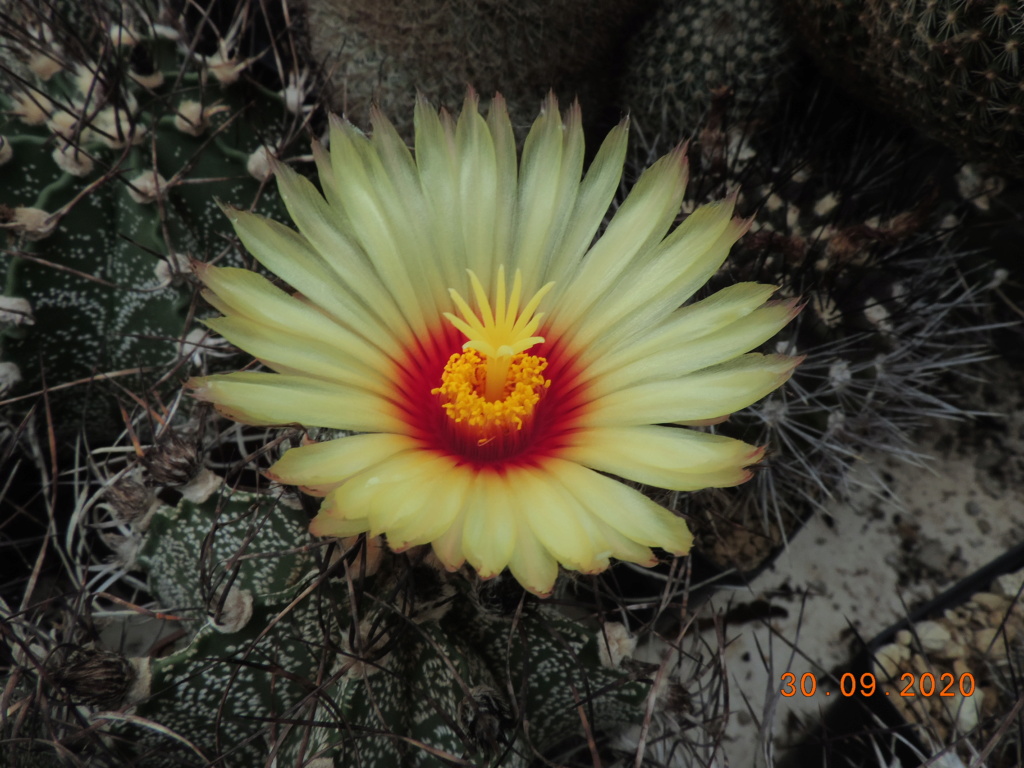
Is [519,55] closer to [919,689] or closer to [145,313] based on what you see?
[145,313]

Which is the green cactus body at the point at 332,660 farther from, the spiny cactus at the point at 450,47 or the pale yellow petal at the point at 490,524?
the spiny cactus at the point at 450,47

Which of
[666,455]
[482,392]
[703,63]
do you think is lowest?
[482,392]

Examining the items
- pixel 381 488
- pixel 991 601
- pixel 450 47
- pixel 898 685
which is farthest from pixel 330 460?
pixel 991 601

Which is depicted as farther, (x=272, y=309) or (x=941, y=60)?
(x=941, y=60)

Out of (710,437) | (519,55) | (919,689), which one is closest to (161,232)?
(519,55)

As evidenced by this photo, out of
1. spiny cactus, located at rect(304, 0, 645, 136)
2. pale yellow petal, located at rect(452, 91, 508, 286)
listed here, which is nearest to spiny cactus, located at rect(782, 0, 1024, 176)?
spiny cactus, located at rect(304, 0, 645, 136)

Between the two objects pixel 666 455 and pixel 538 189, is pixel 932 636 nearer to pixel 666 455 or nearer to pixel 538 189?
pixel 666 455

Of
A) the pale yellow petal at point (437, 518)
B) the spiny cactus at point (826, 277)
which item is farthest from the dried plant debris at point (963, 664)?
the pale yellow petal at point (437, 518)
